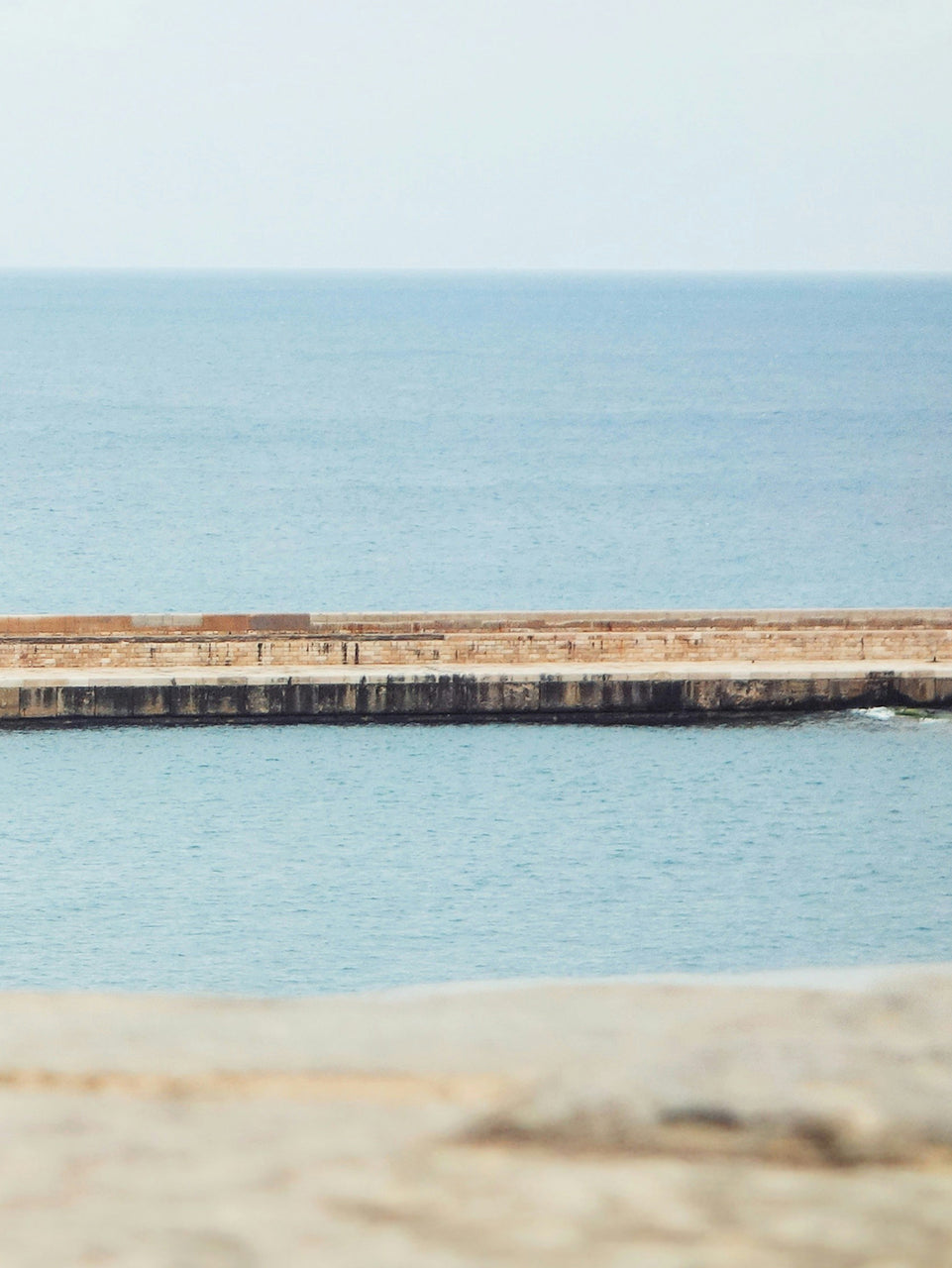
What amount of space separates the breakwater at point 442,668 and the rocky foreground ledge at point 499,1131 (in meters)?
28.1

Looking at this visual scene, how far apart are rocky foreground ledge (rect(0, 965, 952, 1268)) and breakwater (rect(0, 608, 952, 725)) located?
92.2 feet

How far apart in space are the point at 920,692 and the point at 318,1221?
30471 mm

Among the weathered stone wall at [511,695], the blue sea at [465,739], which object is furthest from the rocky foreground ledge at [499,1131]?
the weathered stone wall at [511,695]

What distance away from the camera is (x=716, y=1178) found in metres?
2.60

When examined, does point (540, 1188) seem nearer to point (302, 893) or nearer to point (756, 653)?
point (302, 893)

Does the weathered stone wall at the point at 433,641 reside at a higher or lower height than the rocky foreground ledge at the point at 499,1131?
higher

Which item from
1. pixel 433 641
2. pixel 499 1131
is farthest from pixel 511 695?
pixel 499 1131

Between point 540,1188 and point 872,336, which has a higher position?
point 872,336

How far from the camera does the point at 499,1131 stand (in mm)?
2801

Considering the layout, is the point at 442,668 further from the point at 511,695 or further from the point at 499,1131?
the point at 499,1131

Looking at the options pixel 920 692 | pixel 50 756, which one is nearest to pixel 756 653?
pixel 920 692

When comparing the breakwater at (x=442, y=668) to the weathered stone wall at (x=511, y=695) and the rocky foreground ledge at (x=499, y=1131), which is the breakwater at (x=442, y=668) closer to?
the weathered stone wall at (x=511, y=695)

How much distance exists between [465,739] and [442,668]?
2.16 meters

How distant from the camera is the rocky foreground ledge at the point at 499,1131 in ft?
8.02
